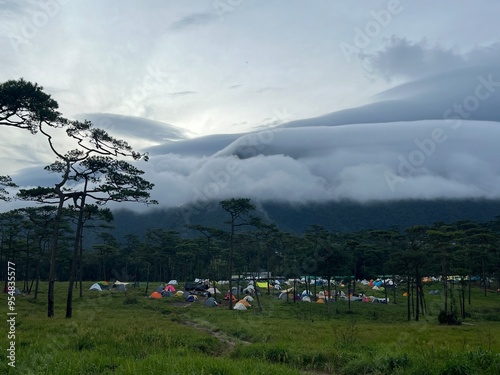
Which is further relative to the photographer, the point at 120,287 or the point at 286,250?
the point at 286,250

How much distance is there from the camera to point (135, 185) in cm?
2620

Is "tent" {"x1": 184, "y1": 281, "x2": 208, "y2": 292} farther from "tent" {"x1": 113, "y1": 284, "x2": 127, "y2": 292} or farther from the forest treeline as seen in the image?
"tent" {"x1": 113, "y1": 284, "x2": 127, "y2": 292}

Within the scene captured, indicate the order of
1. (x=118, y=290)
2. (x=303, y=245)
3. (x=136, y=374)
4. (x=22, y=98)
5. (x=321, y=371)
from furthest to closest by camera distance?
(x=303, y=245) → (x=118, y=290) → (x=22, y=98) → (x=321, y=371) → (x=136, y=374)

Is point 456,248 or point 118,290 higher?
point 456,248

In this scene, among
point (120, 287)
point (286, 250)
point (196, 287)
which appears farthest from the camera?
point (286, 250)

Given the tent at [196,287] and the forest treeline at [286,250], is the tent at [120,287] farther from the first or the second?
the tent at [196,287]

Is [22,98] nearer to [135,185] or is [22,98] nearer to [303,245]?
[135,185]

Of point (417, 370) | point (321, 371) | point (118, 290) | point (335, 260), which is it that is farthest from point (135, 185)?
point (118, 290)

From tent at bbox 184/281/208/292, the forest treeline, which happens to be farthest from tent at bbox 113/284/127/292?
tent at bbox 184/281/208/292

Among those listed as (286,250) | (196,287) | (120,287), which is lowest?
(196,287)

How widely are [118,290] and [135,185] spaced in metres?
40.8

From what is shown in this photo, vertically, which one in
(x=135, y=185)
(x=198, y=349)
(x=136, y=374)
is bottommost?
(x=198, y=349)

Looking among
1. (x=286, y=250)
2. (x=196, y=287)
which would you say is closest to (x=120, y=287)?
(x=196, y=287)

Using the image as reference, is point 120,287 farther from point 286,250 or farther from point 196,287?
point 286,250
